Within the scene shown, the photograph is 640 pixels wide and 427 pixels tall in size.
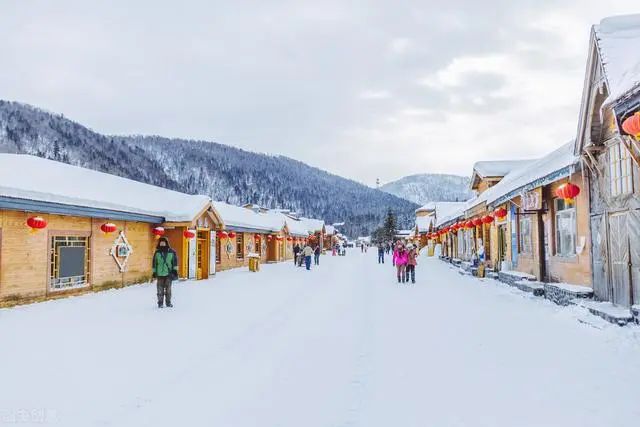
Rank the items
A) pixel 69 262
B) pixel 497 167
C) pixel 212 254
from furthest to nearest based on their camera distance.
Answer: pixel 497 167 < pixel 212 254 < pixel 69 262

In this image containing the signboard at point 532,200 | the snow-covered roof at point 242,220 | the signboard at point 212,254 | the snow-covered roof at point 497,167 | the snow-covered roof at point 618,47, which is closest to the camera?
the snow-covered roof at point 618,47

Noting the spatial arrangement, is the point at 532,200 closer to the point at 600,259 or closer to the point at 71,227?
the point at 600,259

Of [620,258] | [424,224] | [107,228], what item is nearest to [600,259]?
[620,258]

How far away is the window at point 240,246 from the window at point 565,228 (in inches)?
738

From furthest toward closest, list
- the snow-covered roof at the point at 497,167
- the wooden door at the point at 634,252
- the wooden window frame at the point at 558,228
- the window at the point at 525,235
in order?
the snow-covered roof at the point at 497,167 → the window at the point at 525,235 → the wooden window frame at the point at 558,228 → the wooden door at the point at 634,252

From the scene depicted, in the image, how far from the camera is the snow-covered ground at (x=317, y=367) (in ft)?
14.1

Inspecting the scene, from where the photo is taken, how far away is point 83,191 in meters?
13.7

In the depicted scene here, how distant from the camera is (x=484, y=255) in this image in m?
21.4

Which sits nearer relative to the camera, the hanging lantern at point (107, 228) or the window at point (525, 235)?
the hanging lantern at point (107, 228)

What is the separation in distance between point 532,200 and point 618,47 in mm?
5407

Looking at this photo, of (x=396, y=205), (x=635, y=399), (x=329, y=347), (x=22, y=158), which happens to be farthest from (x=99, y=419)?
(x=396, y=205)

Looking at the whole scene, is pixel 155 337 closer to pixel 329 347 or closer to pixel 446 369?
pixel 329 347

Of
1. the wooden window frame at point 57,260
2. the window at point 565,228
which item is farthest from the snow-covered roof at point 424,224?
the wooden window frame at point 57,260

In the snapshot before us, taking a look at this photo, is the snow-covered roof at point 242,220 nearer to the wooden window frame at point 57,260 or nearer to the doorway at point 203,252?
the doorway at point 203,252
